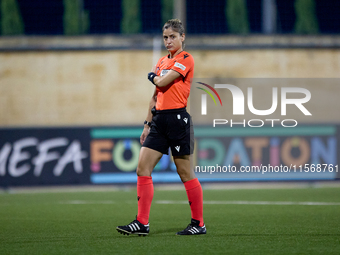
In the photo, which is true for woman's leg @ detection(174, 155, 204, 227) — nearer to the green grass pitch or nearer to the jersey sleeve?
the green grass pitch

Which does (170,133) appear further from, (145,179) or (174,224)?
(174,224)

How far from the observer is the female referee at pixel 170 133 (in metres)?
5.23

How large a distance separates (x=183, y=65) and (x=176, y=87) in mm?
226

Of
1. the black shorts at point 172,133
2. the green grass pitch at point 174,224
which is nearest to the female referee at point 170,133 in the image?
the black shorts at point 172,133

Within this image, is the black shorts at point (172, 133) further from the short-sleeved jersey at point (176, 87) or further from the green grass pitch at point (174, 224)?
the green grass pitch at point (174, 224)

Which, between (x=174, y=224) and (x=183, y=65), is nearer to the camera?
(x=183, y=65)

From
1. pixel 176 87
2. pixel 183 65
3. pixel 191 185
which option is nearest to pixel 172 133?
pixel 176 87

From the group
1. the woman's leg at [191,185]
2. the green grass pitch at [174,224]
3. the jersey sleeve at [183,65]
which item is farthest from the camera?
the woman's leg at [191,185]

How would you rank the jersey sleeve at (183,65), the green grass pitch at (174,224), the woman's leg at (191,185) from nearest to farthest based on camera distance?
the green grass pitch at (174,224)
the jersey sleeve at (183,65)
the woman's leg at (191,185)

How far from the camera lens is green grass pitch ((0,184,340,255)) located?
466 cm

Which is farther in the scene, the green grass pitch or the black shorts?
the black shorts

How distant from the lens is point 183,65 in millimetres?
5191

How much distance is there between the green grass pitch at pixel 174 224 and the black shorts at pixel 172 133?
2.88ft

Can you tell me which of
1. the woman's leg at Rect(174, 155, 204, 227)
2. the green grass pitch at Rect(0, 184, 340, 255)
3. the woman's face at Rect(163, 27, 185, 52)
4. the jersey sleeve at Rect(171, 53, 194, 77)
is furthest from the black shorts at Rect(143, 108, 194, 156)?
the green grass pitch at Rect(0, 184, 340, 255)
